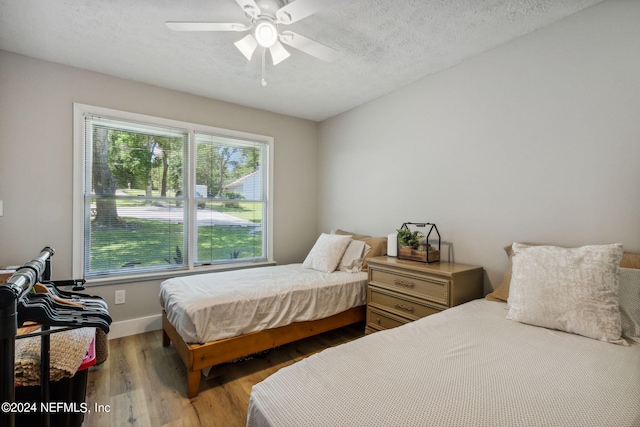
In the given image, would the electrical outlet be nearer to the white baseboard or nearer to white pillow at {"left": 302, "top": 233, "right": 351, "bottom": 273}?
the white baseboard

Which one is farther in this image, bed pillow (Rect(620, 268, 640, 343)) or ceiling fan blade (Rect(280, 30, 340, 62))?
ceiling fan blade (Rect(280, 30, 340, 62))

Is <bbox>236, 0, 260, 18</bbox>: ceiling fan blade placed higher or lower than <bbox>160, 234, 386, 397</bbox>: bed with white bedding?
higher

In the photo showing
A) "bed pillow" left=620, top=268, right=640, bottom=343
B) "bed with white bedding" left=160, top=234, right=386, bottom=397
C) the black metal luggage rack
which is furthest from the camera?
"bed with white bedding" left=160, top=234, right=386, bottom=397

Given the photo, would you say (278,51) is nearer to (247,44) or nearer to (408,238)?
(247,44)

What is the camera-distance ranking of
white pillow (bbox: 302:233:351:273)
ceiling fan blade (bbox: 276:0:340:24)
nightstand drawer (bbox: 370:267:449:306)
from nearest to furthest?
ceiling fan blade (bbox: 276:0:340:24) < nightstand drawer (bbox: 370:267:449:306) < white pillow (bbox: 302:233:351:273)

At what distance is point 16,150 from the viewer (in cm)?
239


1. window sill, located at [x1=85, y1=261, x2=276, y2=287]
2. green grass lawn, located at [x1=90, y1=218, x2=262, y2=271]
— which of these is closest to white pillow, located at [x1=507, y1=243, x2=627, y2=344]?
window sill, located at [x1=85, y1=261, x2=276, y2=287]

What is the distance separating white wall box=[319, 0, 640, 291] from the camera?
1738 mm

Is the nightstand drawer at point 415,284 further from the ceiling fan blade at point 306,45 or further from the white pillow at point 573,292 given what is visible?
the ceiling fan blade at point 306,45

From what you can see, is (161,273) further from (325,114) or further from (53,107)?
(325,114)

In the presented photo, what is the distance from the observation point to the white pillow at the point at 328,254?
2.97 meters

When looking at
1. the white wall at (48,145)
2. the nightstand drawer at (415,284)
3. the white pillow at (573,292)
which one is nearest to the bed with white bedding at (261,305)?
the nightstand drawer at (415,284)

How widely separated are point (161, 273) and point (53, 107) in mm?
1792

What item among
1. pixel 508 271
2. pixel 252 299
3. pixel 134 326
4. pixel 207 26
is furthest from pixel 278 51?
pixel 134 326
